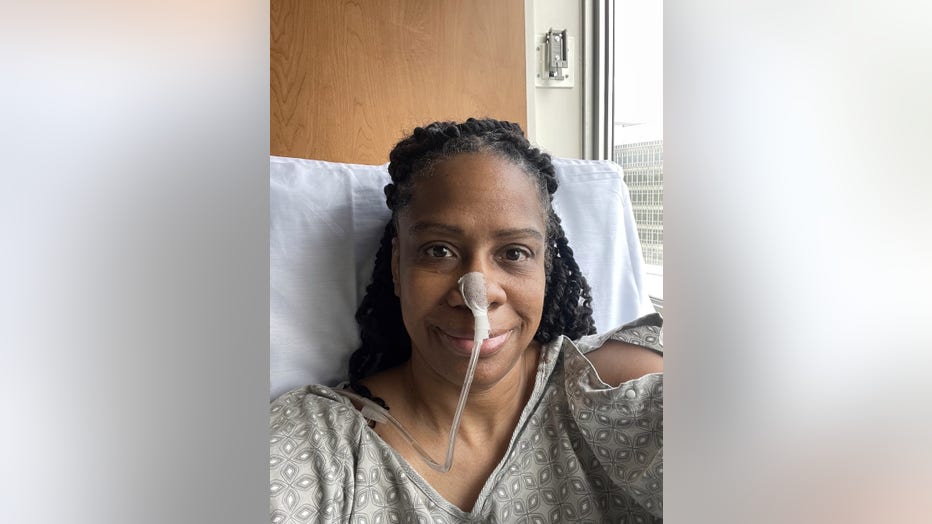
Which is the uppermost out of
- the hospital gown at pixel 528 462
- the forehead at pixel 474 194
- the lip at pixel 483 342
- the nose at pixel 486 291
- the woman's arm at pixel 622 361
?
the forehead at pixel 474 194

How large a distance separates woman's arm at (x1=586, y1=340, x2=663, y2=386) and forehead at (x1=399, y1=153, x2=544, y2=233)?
185 millimetres

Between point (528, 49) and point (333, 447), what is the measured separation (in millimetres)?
1074

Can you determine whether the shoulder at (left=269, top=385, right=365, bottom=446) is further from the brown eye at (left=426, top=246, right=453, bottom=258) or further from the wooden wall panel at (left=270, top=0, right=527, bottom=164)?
the wooden wall panel at (left=270, top=0, right=527, bottom=164)

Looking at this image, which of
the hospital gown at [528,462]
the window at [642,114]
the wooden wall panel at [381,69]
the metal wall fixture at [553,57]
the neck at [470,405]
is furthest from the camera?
the metal wall fixture at [553,57]

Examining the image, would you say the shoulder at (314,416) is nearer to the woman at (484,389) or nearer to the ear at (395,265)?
the woman at (484,389)

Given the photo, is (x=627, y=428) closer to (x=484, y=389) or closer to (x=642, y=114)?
(x=484, y=389)

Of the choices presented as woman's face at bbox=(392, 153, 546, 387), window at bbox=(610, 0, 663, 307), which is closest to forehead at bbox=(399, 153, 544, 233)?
woman's face at bbox=(392, 153, 546, 387)

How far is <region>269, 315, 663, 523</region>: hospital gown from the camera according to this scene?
73 cm

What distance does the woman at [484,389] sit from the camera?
767mm

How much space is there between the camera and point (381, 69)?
Result: 1310 mm

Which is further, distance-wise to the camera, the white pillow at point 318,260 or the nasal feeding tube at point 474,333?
the white pillow at point 318,260

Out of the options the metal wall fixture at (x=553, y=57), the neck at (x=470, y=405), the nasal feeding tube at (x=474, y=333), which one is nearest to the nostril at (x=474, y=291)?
the nasal feeding tube at (x=474, y=333)
